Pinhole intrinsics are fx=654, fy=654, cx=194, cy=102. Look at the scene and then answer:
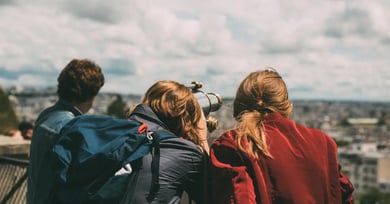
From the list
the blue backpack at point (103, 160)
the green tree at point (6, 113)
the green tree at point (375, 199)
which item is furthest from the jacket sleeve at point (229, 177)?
the green tree at point (375, 199)

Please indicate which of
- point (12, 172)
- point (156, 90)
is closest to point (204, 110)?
point (156, 90)

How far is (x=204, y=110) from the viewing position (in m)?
3.45

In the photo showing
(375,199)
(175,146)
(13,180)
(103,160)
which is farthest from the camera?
(375,199)

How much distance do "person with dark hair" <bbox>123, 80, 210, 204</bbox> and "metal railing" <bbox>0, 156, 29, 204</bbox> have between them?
2474 mm

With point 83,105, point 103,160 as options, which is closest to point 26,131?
point 83,105

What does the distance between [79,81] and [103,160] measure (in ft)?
2.84

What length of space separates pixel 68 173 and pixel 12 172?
2.78 meters

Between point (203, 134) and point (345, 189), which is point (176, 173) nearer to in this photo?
point (203, 134)

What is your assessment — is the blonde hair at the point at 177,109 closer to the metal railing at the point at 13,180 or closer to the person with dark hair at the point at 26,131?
the metal railing at the point at 13,180

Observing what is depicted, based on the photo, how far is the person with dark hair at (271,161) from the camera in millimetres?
2869

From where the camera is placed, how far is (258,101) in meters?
3.02

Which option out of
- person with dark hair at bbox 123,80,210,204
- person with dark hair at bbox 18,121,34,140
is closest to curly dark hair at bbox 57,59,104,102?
person with dark hair at bbox 123,80,210,204

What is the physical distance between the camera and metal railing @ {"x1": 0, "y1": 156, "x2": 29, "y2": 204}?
532 cm

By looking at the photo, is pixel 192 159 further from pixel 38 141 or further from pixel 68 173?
pixel 38 141
